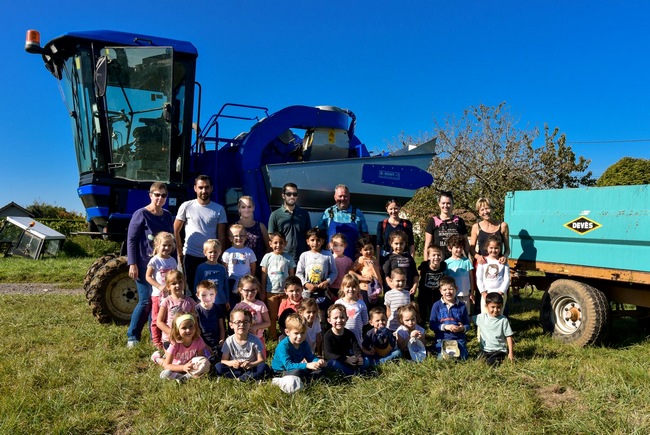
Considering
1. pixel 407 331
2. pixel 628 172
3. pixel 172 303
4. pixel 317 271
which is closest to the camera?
pixel 172 303

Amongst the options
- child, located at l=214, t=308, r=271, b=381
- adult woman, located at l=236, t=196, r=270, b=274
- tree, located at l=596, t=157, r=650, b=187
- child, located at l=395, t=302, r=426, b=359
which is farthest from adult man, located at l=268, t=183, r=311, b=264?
tree, located at l=596, t=157, r=650, b=187

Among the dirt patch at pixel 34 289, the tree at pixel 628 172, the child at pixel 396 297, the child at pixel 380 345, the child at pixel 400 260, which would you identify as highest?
the tree at pixel 628 172

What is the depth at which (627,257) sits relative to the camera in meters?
4.95

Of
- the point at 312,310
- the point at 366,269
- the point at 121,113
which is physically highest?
the point at 121,113

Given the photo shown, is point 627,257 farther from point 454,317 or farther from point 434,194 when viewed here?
point 434,194

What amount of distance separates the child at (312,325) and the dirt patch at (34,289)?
6.68 m

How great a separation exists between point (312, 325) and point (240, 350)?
0.71 m

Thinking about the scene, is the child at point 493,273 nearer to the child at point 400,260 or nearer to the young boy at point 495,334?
the young boy at point 495,334

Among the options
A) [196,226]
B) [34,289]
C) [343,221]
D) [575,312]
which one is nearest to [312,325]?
[196,226]

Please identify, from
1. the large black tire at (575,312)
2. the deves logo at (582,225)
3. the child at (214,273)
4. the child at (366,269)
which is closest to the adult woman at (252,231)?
the child at (214,273)

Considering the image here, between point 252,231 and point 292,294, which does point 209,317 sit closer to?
point 292,294

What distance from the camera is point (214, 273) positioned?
4.88 m

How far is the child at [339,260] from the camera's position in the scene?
5520 millimetres

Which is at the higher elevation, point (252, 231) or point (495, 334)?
point (252, 231)
